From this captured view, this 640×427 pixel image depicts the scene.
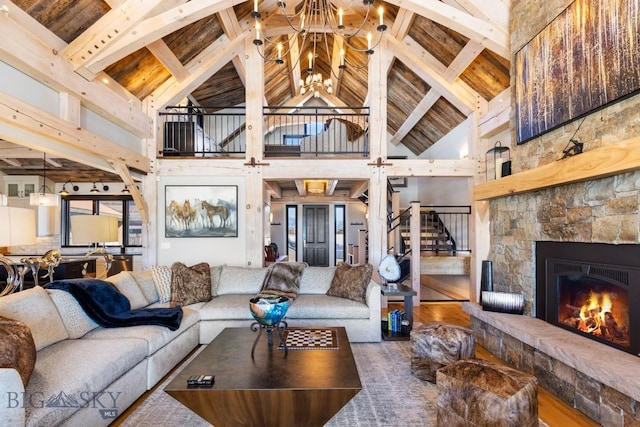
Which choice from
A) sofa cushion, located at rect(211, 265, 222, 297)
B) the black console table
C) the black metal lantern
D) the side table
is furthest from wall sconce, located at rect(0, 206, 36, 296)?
the black metal lantern

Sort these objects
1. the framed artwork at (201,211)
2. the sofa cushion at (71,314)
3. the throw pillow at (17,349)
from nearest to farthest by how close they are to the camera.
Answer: the throw pillow at (17,349) → the sofa cushion at (71,314) → the framed artwork at (201,211)

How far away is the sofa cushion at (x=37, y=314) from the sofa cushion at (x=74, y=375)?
8 cm

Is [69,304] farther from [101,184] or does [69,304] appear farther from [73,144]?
[101,184]

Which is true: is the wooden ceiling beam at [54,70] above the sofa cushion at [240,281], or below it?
above

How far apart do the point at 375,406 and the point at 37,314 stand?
8.66ft

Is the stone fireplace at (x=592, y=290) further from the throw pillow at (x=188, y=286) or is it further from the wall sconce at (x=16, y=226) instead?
the wall sconce at (x=16, y=226)

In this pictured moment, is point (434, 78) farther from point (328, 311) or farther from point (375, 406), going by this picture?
point (375, 406)

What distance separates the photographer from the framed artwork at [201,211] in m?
5.54

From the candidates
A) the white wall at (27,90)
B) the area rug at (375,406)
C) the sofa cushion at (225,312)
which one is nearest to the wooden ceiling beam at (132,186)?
the white wall at (27,90)

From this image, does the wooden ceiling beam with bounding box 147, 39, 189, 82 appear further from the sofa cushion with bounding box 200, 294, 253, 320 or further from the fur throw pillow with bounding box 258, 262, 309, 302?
the sofa cushion with bounding box 200, 294, 253, 320

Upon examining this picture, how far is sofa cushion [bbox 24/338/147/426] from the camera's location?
178 centimetres

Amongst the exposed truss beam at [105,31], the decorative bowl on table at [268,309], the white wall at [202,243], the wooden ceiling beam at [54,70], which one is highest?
the exposed truss beam at [105,31]

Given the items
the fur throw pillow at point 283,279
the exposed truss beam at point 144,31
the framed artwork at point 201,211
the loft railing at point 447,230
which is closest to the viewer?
the exposed truss beam at point 144,31

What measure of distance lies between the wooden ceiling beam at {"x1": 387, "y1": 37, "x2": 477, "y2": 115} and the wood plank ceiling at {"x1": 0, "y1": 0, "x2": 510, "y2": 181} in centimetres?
2
